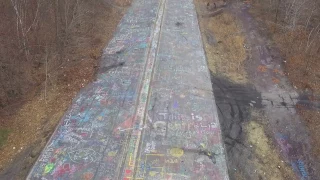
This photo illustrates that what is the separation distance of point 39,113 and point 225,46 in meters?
11.4

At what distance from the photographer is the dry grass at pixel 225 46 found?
638 inches

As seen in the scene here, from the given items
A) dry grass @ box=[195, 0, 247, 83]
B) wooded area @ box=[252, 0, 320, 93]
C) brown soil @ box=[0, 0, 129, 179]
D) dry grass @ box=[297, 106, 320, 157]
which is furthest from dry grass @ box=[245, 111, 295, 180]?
brown soil @ box=[0, 0, 129, 179]

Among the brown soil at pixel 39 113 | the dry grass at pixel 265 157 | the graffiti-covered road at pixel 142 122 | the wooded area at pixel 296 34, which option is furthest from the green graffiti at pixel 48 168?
the wooded area at pixel 296 34

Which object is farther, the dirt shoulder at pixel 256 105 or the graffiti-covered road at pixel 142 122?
the dirt shoulder at pixel 256 105

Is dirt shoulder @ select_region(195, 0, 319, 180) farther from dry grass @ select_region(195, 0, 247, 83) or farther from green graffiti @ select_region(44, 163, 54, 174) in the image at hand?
green graffiti @ select_region(44, 163, 54, 174)

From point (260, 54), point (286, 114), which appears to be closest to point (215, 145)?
point (286, 114)

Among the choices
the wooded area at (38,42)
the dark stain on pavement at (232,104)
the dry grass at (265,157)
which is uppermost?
the wooded area at (38,42)

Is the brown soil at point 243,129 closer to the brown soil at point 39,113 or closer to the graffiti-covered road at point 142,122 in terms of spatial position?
the graffiti-covered road at point 142,122

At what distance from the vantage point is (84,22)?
2000 centimetres

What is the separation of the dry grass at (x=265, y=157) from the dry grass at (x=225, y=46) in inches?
142

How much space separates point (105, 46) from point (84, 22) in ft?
9.95

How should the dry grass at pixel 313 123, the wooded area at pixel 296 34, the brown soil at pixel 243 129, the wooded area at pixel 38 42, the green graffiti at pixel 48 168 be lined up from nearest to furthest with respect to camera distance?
the green graffiti at pixel 48 168, the brown soil at pixel 243 129, the dry grass at pixel 313 123, the wooded area at pixel 38 42, the wooded area at pixel 296 34

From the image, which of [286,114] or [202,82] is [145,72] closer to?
[202,82]

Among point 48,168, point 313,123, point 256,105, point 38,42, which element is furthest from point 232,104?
point 38,42
